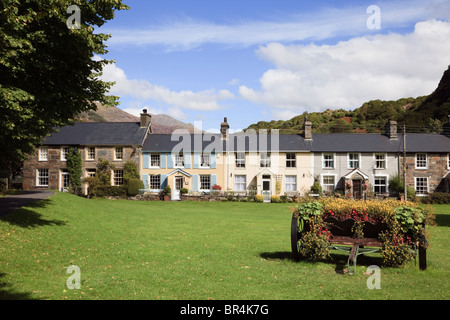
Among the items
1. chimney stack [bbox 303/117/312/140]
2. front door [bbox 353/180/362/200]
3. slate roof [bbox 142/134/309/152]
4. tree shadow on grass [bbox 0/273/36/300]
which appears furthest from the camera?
chimney stack [bbox 303/117/312/140]

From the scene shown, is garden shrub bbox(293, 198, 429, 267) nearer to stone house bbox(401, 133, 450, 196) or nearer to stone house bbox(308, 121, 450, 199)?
stone house bbox(308, 121, 450, 199)

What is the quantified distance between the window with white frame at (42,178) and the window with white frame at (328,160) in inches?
1339

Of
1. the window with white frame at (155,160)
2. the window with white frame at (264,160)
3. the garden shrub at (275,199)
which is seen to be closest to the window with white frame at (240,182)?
the window with white frame at (264,160)

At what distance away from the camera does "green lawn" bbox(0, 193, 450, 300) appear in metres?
7.72

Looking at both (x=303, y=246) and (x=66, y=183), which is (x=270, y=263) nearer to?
(x=303, y=246)

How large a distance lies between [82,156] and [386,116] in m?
77.0

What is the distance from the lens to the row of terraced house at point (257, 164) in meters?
45.4

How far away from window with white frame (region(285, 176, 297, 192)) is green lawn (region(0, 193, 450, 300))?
2763cm

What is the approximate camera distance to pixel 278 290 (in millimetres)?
7781

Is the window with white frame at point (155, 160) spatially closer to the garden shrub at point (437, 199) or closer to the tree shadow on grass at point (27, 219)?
the tree shadow on grass at point (27, 219)

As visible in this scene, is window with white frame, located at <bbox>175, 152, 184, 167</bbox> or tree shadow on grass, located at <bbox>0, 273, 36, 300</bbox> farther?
window with white frame, located at <bbox>175, 152, 184, 167</bbox>

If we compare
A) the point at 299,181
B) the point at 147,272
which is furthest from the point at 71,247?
the point at 299,181

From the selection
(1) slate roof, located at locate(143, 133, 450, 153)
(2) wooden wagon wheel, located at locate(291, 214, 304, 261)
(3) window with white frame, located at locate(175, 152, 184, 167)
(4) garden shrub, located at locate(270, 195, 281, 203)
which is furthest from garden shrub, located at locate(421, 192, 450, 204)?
(2) wooden wagon wheel, located at locate(291, 214, 304, 261)

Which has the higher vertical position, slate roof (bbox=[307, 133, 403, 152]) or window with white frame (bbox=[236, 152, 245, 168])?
slate roof (bbox=[307, 133, 403, 152])
